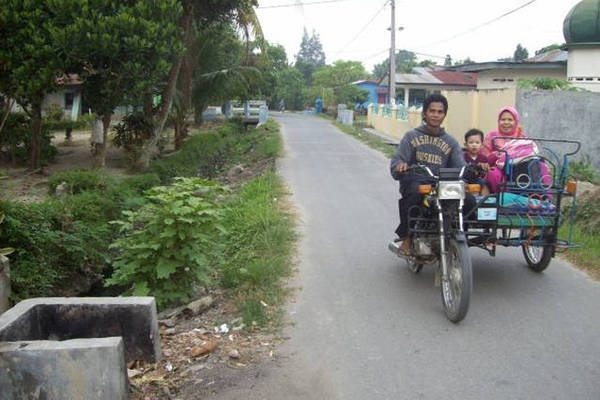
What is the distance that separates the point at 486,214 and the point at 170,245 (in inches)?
112

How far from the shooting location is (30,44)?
39.6 feet

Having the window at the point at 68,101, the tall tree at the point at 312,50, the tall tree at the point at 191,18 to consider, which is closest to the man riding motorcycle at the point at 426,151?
the tall tree at the point at 191,18

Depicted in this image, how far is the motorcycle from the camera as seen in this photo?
14.7 ft

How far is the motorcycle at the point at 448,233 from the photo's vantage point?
4477 millimetres

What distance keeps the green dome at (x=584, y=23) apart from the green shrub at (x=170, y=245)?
18456 mm

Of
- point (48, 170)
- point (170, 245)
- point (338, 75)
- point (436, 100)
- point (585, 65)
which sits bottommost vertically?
point (170, 245)

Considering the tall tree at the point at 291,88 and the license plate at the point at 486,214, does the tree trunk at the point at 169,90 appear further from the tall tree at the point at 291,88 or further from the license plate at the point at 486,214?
the tall tree at the point at 291,88

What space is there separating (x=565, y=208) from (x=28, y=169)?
13593 millimetres

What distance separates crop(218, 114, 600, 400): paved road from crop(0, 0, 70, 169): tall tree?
317 inches

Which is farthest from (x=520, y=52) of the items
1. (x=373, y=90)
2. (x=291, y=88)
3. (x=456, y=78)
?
(x=456, y=78)

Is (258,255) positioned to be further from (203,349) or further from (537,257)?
(537,257)

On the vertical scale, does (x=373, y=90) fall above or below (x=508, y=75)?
above

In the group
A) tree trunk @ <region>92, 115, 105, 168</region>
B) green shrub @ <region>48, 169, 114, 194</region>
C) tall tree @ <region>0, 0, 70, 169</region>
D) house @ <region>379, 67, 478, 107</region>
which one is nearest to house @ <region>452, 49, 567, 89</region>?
house @ <region>379, 67, 478, 107</region>

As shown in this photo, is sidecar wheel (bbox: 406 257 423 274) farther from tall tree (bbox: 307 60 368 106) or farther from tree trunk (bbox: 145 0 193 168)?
tall tree (bbox: 307 60 368 106)
